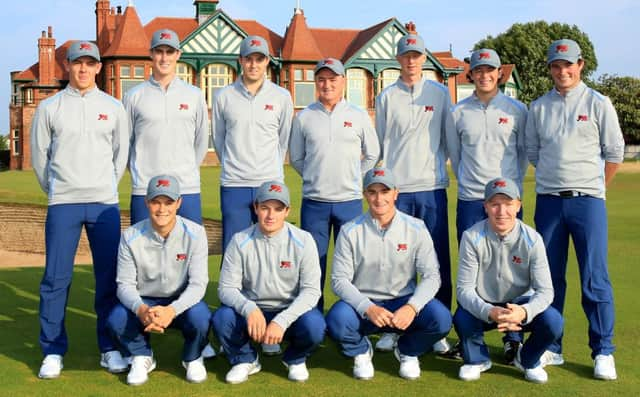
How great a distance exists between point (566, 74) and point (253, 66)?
2.62 metres

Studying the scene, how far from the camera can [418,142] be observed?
6.69 meters

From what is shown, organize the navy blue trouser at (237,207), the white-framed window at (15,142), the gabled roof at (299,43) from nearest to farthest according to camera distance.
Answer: the navy blue trouser at (237,207) < the gabled roof at (299,43) < the white-framed window at (15,142)

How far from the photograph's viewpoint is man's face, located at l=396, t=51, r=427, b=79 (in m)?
6.64

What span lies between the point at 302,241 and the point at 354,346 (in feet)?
2.94

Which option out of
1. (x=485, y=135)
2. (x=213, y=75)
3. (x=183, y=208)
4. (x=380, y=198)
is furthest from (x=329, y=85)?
(x=213, y=75)

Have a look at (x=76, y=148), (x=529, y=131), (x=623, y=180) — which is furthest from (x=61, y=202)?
(x=623, y=180)

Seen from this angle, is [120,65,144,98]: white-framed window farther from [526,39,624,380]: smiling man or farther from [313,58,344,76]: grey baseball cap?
[526,39,624,380]: smiling man

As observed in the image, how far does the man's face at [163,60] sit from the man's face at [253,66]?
1.96 ft

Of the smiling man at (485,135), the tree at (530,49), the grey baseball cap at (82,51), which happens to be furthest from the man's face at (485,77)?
the tree at (530,49)

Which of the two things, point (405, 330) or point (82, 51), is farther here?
point (82, 51)

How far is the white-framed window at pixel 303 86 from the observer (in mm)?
49969

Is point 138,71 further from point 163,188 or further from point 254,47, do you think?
point 163,188

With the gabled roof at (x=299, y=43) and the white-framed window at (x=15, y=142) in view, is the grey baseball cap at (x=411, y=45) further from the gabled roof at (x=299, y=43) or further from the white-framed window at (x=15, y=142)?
the white-framed window at (x=15, y=142)

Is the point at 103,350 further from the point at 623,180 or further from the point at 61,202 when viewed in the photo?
the point at 623,180
